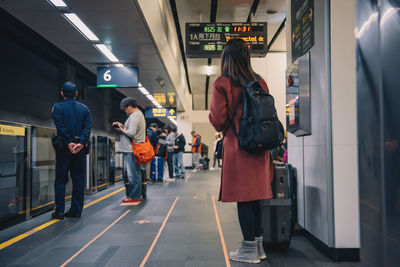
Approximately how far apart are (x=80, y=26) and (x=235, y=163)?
16.6 ft

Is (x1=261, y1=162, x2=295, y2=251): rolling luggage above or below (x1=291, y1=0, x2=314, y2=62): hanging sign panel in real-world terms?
below

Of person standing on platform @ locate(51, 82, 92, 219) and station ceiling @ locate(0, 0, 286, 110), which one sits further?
station ceiling @ locate(0, 0, 286, 110)

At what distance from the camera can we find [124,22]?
617cm

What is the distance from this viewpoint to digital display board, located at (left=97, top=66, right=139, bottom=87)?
353 inches

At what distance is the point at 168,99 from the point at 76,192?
1086cm

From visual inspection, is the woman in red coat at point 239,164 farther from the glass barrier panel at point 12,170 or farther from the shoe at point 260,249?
the glass barrier panel at point 12,170

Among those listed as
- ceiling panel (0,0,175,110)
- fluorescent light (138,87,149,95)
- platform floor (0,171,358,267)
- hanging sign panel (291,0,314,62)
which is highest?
fluorescent light (138,87,149,95)

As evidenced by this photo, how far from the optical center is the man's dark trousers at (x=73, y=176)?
447cm

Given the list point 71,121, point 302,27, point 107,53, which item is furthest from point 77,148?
point 107,53

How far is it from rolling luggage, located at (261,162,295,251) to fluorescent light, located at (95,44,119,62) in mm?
5873

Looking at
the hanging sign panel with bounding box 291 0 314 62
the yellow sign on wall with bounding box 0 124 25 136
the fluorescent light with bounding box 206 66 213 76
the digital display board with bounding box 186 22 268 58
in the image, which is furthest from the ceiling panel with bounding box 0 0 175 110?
the fluorescent light with bounding box 206 66 213 76

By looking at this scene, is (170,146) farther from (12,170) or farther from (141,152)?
(12,170)

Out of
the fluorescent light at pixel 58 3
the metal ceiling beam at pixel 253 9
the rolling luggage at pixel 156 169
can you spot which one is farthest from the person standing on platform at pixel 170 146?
the fluorescent light at pixel 58 3

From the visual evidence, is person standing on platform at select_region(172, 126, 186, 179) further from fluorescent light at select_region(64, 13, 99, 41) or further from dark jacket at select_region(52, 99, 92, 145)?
dark jacket at select_region(52, 99, 92, 145)
